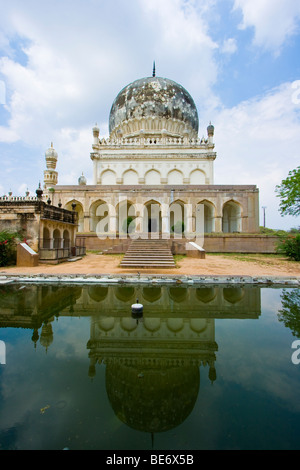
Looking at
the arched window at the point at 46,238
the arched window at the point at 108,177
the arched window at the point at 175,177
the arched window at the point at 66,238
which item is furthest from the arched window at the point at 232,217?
the arched window at the point at 46,238

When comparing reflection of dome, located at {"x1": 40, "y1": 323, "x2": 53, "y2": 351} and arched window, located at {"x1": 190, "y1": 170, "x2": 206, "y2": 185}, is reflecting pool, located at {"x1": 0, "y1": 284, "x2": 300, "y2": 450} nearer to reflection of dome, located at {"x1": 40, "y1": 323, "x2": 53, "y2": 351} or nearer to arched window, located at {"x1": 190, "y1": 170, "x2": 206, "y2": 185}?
reflection of dome, located at {"x1": 40, "y1": 323, "x2": 53, "y2": 351}

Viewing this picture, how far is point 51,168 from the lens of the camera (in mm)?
24141

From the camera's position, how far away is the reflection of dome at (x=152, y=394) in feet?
6.36

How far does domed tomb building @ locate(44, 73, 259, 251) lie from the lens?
689 inches

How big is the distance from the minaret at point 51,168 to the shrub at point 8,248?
14.7m

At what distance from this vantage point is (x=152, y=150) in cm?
2216

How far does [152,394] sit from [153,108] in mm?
Result: 25511

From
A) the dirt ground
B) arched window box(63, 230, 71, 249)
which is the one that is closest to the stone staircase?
the dirt ground

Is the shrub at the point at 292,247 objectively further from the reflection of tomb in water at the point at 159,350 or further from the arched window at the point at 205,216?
the reflection of tomb in water at the point at 159,350

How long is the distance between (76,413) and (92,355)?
0.97 meters
